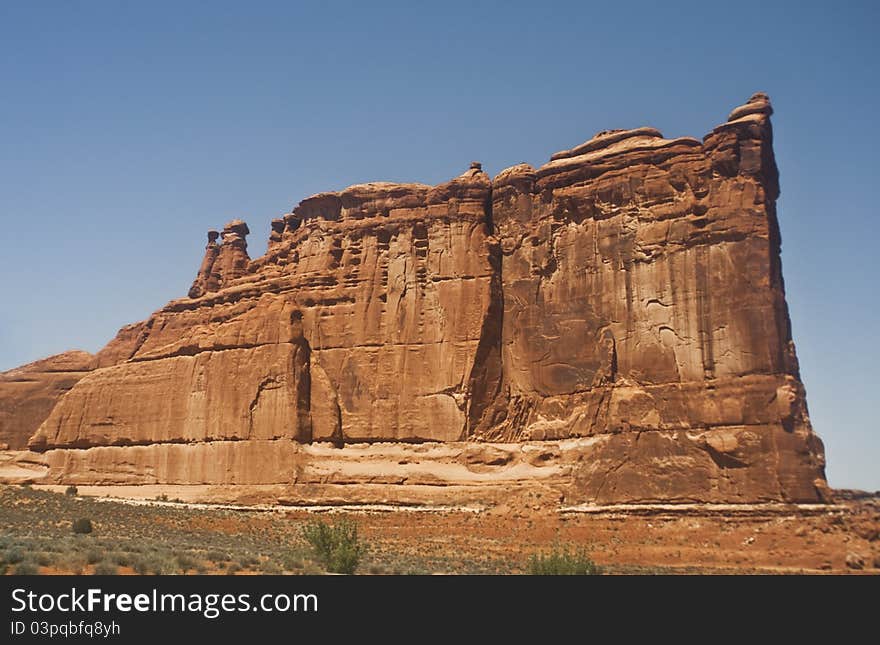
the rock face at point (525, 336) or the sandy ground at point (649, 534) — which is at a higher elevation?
the rock face at point (525, 336)

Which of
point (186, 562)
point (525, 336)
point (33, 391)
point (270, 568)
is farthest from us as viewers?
point (33, 391)

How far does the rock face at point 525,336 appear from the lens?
40750 mm

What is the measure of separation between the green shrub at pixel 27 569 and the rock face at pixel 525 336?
28.2 metres

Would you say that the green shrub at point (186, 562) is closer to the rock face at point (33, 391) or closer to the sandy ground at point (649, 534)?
the sandy ground at point (649, 534)

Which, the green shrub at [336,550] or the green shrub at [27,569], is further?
the green shrub at [336,550]

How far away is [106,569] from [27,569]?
5.47 feet

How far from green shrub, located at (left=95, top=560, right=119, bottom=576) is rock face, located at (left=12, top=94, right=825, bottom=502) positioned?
26.4 metres

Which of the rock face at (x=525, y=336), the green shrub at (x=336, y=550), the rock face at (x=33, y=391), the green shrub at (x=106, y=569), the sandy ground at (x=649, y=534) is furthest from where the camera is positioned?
the rock face at (x=33, y=391)

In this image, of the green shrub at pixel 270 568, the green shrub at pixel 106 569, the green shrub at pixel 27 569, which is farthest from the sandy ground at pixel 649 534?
the green shrub at pixel 27 569

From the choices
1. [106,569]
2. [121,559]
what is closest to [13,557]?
[106,569]

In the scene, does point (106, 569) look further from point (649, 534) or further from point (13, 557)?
point (649, 534)

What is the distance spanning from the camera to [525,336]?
49.9 m

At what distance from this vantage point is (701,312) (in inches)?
1667

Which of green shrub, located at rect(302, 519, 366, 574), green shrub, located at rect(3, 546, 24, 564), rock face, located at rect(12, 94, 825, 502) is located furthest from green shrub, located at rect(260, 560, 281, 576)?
rock face, located at rect(12, 94, 825, 502)
